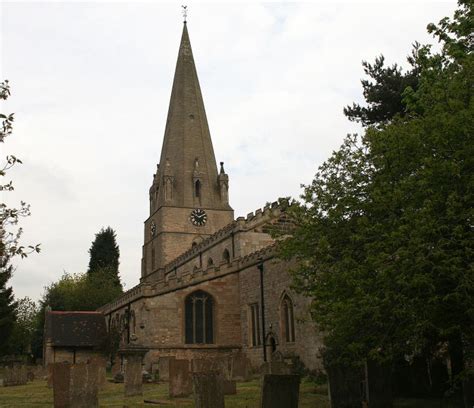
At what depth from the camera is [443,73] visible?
13055 millimetres

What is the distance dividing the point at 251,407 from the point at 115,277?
53239 mm

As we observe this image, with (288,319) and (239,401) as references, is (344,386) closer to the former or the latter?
(239,401)

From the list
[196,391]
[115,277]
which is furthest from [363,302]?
[115,277]

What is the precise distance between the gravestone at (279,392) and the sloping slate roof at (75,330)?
2707 centimetres

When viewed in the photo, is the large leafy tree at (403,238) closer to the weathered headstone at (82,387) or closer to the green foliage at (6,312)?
the weathered headstone at (82,387)

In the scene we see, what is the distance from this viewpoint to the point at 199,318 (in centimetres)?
2822

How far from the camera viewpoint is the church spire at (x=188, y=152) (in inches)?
2069

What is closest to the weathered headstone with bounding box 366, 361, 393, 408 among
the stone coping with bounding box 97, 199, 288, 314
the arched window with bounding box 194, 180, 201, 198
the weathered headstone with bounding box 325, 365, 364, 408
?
the weathered headstone with bounding box 325, 365, 364, 408

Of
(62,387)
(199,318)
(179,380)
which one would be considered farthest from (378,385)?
(199,318)

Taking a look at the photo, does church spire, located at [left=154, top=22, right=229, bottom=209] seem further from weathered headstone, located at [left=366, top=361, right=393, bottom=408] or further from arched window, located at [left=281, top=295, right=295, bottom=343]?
weathered headstone, located at [left=366, top=361, right=393, bottom=408]

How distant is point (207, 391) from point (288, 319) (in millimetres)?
14899

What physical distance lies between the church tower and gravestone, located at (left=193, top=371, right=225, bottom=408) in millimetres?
40855

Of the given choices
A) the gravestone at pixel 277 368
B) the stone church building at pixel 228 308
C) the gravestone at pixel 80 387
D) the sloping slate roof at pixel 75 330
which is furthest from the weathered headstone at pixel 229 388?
the sloping slate roof at pixel 75 330

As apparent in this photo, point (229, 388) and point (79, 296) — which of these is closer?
point (229, 388)
